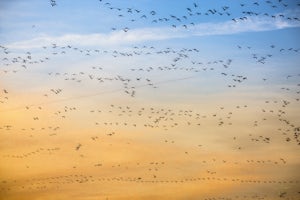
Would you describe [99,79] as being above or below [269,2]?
below

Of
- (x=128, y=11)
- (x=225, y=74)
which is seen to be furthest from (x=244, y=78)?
(x=128, y=11)

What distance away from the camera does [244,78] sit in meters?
41.4

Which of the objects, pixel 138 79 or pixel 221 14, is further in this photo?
pixel 138 79

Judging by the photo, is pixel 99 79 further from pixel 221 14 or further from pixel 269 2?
pixel 269 2

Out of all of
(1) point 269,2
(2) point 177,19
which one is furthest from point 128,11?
(1) point 269,2

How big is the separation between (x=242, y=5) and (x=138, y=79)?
8950 millimetres

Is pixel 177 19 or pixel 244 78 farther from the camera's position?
pixel 244 78

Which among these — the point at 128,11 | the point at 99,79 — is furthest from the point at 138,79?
the point at 128,11

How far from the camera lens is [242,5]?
121 ft

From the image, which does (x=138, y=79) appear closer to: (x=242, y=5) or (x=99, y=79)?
(x=99, y=79)

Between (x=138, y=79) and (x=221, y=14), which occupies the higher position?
(x=221, y=14)

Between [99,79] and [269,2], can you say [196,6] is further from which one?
[99,79]

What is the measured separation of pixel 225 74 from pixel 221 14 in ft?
15.1

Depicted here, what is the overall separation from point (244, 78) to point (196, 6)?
23.6 feet
